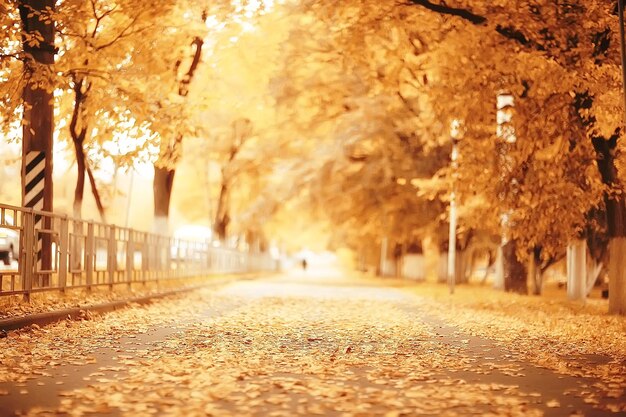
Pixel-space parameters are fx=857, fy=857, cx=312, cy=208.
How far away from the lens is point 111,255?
19.8 meters

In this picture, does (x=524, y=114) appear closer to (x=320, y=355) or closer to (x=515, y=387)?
(x=320, y=355)

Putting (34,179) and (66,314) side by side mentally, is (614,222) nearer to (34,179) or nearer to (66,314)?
(66,314)

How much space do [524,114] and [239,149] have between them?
1129 inches

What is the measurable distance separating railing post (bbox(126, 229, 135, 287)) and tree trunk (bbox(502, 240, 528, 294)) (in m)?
13.3

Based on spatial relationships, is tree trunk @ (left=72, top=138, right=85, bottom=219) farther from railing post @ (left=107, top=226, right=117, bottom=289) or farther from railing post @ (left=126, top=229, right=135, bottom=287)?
railing post @ (left=107, top=226, right=117, bottom=289)

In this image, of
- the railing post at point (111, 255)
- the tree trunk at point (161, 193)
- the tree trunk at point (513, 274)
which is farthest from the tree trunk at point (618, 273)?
the tree trunk at point (161, 193)

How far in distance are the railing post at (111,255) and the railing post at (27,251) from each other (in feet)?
17.3

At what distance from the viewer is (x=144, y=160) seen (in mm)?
20078

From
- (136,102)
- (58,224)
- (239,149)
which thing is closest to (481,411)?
(58,224)

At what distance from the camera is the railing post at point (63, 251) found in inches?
641

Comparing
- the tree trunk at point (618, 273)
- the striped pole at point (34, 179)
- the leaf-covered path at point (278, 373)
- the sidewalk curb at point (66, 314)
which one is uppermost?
the striped pole at point (34, 179)

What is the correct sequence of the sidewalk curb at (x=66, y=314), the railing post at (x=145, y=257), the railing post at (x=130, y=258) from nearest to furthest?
1. the sidewalk curb at (x=66, y=314)
2. the railing post at (x=130, y=258)
3. the railing post at (x=145, y=257)

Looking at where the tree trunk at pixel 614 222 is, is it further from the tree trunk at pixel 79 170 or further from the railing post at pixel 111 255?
the tree trunk at pixel 79 170

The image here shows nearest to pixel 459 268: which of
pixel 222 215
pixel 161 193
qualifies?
pixel 222 215
